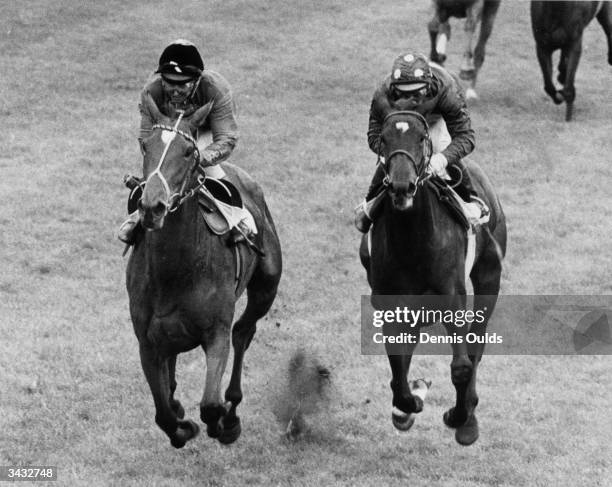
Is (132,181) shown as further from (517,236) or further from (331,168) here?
(331,168)

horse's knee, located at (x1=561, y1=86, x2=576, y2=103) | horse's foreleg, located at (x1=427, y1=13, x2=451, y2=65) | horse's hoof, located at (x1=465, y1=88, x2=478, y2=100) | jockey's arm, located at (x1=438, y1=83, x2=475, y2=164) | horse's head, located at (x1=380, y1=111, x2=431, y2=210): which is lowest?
horse's hoof, located at (x1=465, y1=88, x2=478, y2=100)

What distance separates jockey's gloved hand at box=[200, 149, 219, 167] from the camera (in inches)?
327

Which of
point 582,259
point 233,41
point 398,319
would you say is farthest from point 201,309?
point 233,41

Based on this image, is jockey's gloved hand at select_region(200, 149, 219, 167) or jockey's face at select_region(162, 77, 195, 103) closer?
jockey's gloved hand at select_region(200, 149, 219, 167)

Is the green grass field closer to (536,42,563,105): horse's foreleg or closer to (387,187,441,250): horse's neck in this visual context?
(536,42,563,105): horse's foreleg

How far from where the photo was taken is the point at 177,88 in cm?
863

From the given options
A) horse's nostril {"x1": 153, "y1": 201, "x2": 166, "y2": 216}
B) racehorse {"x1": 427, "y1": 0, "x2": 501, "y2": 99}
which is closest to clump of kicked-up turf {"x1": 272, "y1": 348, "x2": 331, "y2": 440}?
horse's nostril {"x1": 153, "y1": 201, "x2": 166, "y2": 216}

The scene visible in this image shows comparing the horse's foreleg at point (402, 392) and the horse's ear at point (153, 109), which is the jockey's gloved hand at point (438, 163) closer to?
the horse's foreleg at point (402, 392)

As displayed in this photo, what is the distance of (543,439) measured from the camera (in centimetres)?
1017

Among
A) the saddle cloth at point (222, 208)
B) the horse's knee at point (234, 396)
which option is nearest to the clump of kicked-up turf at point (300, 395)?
the horse's knee at point (234, 396)

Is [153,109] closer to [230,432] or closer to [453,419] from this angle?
[230,432]

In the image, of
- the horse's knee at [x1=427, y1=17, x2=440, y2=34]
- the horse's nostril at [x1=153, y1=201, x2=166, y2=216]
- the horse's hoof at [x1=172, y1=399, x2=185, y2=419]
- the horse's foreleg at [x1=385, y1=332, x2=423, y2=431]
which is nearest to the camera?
the horse's nostril at [x1=153, y1=201, x2=166, y2=216]

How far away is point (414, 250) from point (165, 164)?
2.34 meters

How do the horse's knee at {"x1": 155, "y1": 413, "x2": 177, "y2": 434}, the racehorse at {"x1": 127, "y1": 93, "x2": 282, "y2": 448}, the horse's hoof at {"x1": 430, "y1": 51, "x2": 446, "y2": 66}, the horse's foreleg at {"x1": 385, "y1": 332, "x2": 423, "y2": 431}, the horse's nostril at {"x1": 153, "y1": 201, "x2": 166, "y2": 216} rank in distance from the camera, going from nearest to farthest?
1. the horse's nostril at {"x1": 153, "y1": 201, "x2": 166, "y2": 216}
2. the racehorse at {"x1": 127, "y1": 93, "x2": 282, "y2": 448}
3. the horse's knee at {"x1": 155, "y1": 413, "x2": 177, "y2": 434}
4. the horse's foreleg at {"x1": 385, "y1": 332, "x2": 423, "y2": 431}
5. the horse's hoof at {"x1": 430, "y1": 51, "x2": 446, "y2": 66}
